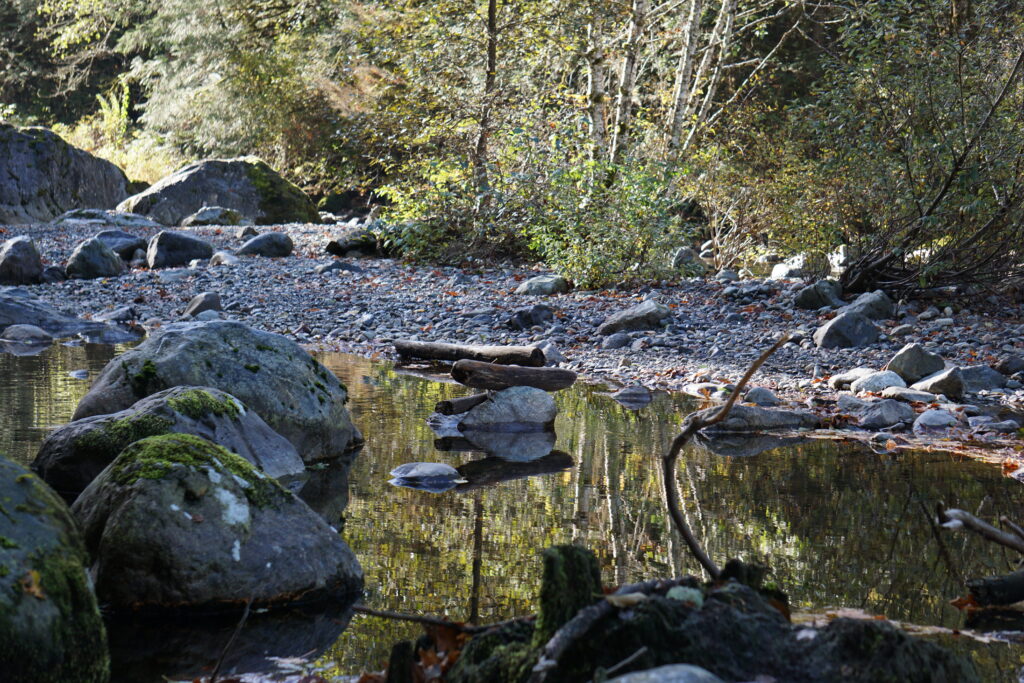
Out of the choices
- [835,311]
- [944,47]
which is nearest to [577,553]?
[835,311]

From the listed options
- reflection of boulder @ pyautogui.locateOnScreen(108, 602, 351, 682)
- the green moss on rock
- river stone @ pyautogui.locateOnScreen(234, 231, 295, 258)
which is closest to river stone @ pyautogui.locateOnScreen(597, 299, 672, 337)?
the green moss on rock

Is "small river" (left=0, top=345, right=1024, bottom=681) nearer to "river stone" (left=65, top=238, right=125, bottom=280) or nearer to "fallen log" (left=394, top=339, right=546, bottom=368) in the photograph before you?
"fallen log" (left=394, top=339, right=546, bottom=368)

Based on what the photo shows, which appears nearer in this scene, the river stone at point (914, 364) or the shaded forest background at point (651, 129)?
the river stone at point (914, 364)

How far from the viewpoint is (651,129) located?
15.2m

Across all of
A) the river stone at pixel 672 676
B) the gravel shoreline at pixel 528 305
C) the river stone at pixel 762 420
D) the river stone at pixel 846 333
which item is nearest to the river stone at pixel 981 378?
the gravel shoreline at pixel 528 305

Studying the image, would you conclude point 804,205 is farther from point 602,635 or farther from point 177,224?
point 177,224

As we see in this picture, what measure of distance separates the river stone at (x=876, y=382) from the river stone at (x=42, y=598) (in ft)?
19.7

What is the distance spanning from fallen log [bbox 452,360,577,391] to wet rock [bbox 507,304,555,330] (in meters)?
2.70

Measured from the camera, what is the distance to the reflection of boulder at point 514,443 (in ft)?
18.5

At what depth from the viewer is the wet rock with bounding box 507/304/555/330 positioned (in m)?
10.0

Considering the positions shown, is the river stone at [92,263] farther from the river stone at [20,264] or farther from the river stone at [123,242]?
the river stone at [123,242]

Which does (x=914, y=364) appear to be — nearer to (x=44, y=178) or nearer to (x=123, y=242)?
(x=123, y=242)

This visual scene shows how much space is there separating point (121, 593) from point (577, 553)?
1.78 metres

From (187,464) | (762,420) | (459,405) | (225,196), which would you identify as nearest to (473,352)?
(459,405)
